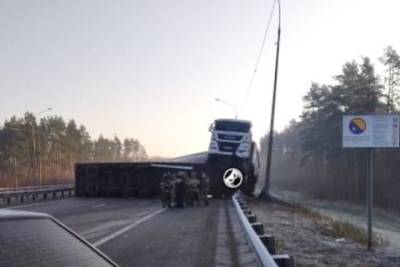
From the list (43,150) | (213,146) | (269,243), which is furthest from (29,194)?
(43,150)

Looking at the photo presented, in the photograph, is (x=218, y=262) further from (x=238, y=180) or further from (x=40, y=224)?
(x=238, y=180)

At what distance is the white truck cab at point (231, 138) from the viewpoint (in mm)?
42344

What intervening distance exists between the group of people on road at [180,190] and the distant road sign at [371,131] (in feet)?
48.1

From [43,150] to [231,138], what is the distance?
3361 inches

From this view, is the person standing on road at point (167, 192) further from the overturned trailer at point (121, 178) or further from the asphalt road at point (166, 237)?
the overturned trailer at point (121, 178)

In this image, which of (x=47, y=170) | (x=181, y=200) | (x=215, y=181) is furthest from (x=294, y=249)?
(x=47, y=170)

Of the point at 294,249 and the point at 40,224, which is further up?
the point at 40,224

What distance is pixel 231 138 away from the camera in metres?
42.9

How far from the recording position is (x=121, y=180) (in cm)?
4378

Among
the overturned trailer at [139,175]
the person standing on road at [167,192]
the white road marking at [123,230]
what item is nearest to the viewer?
the white road marking at [123,230]

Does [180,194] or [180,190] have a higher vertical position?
[180,190]

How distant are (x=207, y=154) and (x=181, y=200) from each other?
1134cm

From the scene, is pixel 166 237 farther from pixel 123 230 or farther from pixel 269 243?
pixel 269 243

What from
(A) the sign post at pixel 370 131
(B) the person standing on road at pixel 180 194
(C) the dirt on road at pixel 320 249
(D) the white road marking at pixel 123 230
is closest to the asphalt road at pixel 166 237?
(D) the white road marking at pixel 123 230
